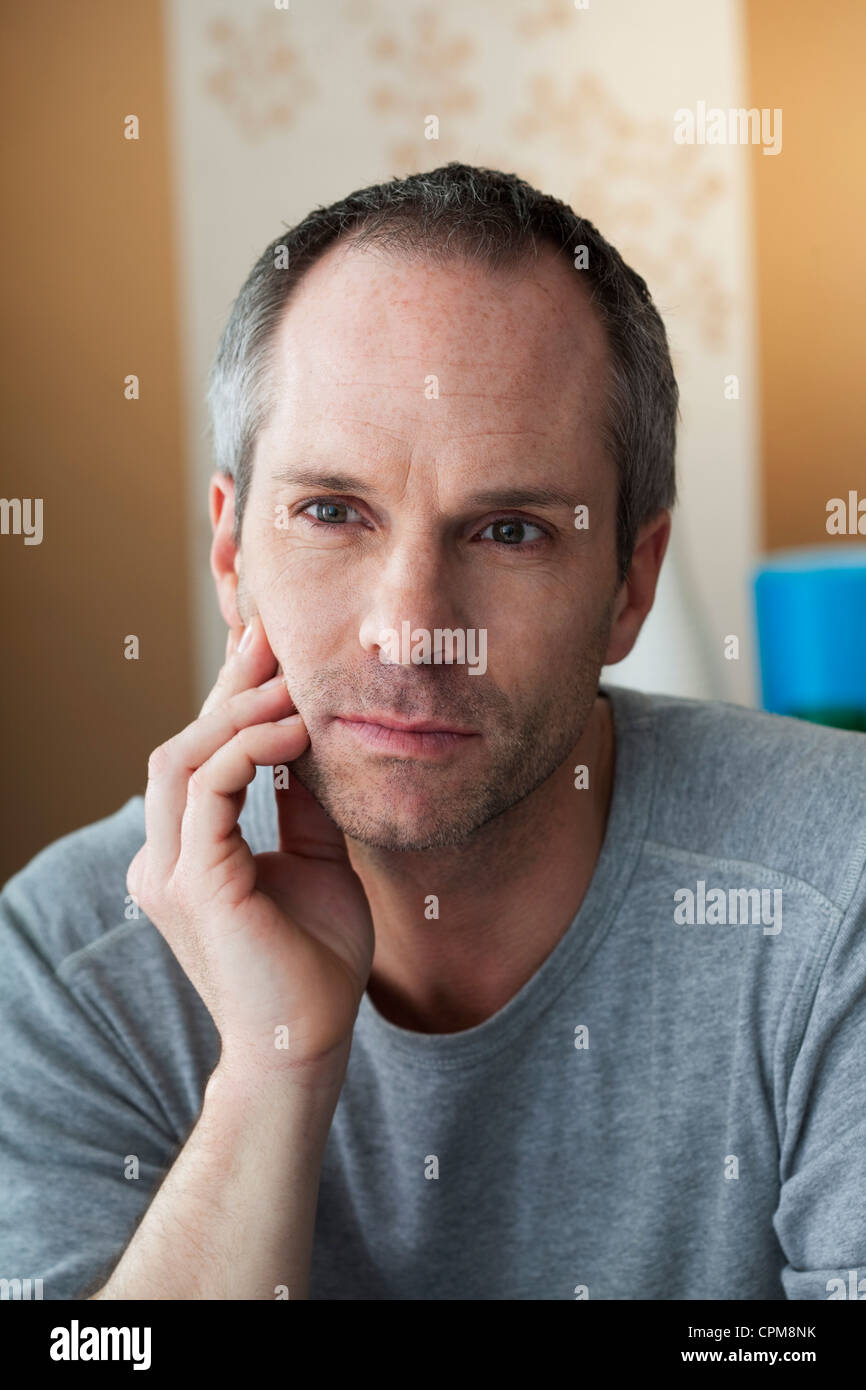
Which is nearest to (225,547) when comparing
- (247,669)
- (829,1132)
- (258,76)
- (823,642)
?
(247,669)

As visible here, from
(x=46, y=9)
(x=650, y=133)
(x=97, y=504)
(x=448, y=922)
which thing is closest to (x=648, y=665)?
(x=448, y=922)

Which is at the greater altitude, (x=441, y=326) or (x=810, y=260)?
(x=810, y=260)

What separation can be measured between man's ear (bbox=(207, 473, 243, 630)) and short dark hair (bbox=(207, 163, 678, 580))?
2 cm

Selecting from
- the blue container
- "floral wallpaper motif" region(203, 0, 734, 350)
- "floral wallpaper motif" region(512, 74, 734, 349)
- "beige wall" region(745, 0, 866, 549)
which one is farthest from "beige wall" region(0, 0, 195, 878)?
the blue container

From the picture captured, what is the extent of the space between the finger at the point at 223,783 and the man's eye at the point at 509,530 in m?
0.21

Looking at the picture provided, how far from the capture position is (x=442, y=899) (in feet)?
3.79

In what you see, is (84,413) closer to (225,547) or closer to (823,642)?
(823,642)

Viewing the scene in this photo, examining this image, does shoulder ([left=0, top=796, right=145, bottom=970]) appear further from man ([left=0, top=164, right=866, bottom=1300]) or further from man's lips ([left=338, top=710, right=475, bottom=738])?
man's lips ([left=338, top=710, right=475, bottom=738])

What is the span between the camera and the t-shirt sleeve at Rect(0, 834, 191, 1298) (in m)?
1.02

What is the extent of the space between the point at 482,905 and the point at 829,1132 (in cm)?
33
